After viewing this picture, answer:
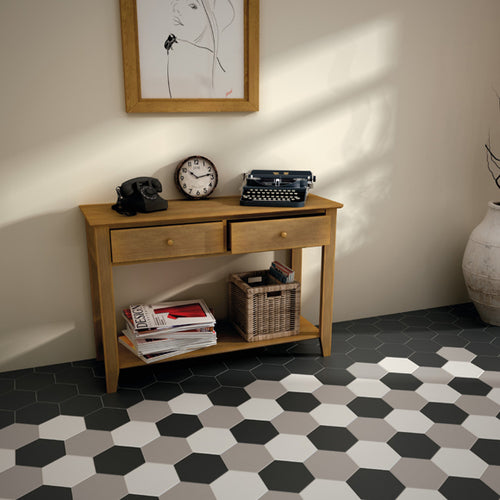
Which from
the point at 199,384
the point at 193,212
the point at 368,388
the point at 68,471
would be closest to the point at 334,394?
the point at 368,388

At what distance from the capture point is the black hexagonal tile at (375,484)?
2.03m

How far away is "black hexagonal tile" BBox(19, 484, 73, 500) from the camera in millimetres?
2021

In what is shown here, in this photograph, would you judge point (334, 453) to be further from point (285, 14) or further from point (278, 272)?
point (285, 14)

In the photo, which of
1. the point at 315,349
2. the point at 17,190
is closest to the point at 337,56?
the point at 315,349

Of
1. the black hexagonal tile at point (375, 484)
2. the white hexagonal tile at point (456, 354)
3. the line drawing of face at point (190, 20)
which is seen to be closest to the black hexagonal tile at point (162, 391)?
the black hexagonal tile at point (375, 484)

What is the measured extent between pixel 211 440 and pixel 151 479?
32cm

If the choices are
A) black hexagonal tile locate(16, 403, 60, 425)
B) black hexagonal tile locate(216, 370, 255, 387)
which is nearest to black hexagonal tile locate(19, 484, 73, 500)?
black hexagonal tile locate(16, 403, 60, 425)

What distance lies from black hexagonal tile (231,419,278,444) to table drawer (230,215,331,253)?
809 mm

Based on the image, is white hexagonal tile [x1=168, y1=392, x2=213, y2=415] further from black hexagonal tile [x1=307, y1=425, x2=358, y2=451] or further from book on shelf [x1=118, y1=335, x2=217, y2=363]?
black hexagonal tile [x1=307, y1=425, x2=358, y2=451]

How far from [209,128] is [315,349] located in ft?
4.47

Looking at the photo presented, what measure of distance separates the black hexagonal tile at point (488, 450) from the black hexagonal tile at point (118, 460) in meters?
1.35

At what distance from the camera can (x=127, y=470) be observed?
85.2 inches

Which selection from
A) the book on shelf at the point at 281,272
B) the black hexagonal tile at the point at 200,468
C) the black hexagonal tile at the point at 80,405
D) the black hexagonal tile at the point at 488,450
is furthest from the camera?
the book on shelf at the point at 281,272

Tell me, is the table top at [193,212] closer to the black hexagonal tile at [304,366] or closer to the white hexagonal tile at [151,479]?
the black hexagonal tile at [304,366]
